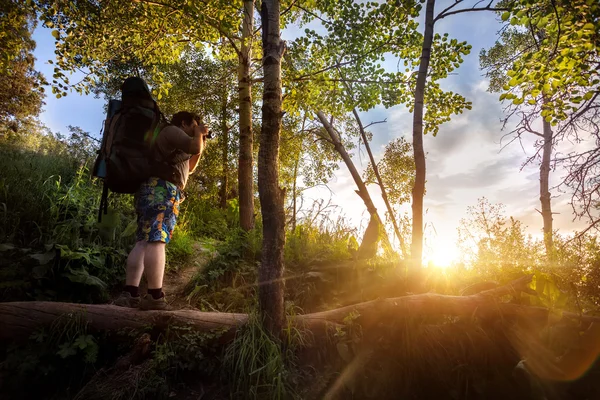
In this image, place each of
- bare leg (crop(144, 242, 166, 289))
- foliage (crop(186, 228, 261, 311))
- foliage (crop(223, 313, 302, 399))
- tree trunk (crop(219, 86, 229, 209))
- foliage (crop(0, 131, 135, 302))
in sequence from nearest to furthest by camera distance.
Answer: foliage (crop(223, 313, 302, 399))
bare leg (crop(144, 242, 166, 289))
foliage (crop(0, 131, 135, 302))
foliage (crop(186, 228, 261, 311))
tree trunk (crop(219, 86, 229, 209))

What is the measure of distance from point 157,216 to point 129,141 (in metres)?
0.75

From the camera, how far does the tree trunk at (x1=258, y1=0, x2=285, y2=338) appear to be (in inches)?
98.3

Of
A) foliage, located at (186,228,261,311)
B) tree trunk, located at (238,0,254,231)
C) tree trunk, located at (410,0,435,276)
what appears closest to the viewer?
foliage, located at (186,228,261,311)


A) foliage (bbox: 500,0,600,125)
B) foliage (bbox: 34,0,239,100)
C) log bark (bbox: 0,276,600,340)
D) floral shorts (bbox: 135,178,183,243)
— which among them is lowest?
log bark (bbox: 0,276,600,340)

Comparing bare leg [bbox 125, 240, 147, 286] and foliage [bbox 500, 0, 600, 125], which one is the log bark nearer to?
bare leg [bbox 125, 240, 147, 286]

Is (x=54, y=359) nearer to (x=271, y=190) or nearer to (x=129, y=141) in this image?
(x=129, y=141)

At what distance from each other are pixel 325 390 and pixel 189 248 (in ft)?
12.5

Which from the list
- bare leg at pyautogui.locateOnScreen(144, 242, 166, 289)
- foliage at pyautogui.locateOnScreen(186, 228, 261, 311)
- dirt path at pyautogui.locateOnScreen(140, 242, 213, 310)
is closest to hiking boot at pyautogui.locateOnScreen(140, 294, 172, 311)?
bare leg at pyautogui.locateOnScreen(144, 242, 166, 289)

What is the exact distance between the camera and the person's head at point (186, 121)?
3.13m

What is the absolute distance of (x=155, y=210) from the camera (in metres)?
2.76

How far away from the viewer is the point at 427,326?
2.51 meters

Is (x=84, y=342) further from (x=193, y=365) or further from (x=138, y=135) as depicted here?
(x=138, y=135)

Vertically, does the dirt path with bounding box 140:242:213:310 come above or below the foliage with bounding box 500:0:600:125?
below

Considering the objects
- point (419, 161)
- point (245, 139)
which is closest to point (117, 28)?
point (245, 139)
